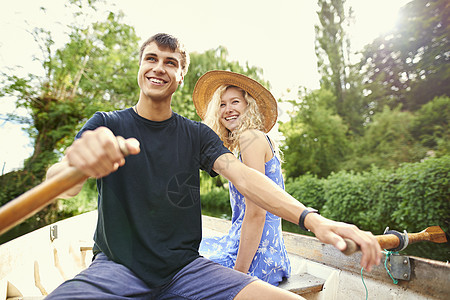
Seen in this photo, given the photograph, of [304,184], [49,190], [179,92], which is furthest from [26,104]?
[49,190]

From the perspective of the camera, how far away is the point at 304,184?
1230cm

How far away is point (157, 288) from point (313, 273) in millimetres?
1403

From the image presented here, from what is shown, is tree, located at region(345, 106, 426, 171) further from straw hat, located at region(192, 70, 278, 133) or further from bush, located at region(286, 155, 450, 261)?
straw hat, located at region(192, 70, 278, 133)

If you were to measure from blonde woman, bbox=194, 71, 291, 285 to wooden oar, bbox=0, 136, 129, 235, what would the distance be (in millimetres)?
1081

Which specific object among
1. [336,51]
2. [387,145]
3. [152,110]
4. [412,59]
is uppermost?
[336,51]

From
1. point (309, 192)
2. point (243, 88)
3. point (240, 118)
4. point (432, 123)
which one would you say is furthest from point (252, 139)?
point (432, 123)

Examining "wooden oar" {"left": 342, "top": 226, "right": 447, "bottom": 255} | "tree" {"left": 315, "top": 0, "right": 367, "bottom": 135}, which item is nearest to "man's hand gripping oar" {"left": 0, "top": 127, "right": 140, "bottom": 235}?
"wooden oar" {"left": 342, "top": 226, "right": 447, "bottom": 255}

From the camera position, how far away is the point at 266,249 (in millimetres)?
1991

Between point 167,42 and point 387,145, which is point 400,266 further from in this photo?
point 387,145

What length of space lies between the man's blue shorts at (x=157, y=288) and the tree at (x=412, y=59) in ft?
52.5

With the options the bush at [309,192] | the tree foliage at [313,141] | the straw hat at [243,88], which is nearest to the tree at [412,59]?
the tree foliage at [313,141]

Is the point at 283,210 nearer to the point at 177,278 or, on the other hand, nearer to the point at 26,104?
the point at 177,278

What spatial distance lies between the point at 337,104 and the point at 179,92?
35.5 ft

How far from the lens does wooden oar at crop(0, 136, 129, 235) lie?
837 millimetres
